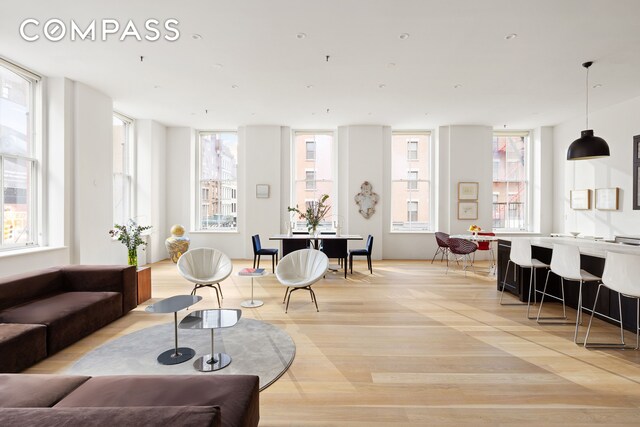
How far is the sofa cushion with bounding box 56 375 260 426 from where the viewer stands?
5.01 ft

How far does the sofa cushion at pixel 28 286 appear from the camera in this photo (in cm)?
308

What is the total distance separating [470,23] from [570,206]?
610cm

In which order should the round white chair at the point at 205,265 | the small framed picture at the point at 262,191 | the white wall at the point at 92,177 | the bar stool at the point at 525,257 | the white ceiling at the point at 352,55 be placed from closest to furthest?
the white ceiling at the point at 352,55 → the bar stool at the point at 525,257 → the round white chair at the point at 205,265 → the white wall at the point at 92,177 → the small framed picture at the point at 262,191

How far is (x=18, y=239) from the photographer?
4605 millimetres

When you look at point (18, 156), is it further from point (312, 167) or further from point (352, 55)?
point (312, 167)

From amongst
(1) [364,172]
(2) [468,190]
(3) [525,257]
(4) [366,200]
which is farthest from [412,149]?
(3) [525,257]

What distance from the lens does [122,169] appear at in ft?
23.6

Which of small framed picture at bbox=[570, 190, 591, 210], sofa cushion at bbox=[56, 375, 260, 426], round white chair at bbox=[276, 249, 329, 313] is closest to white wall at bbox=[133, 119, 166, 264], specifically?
round white chair at bbox=[276, 249, 329, 313]

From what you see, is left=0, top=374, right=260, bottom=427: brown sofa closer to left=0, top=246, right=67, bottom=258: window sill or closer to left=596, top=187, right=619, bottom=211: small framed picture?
left=0, top=246, right=67, bottom=258: window sill

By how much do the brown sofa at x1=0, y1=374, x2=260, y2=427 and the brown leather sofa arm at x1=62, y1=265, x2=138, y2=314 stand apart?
7.22 feet

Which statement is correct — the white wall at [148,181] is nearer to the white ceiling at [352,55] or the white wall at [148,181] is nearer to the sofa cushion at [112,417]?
the white ceiling at [352,55]

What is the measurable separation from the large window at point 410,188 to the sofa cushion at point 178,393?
7241 millimetres

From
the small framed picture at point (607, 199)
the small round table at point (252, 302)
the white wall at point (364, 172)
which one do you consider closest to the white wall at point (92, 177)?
the small round table at point (252, 302)

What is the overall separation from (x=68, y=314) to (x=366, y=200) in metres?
6.33
